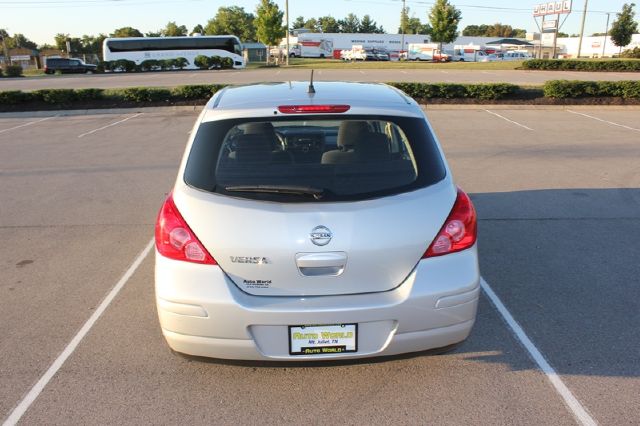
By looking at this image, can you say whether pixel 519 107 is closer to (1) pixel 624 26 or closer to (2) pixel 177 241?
(2) pixel 177 241

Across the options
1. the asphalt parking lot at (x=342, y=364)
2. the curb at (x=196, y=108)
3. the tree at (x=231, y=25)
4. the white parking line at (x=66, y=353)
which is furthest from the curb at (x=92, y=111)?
the tree at (x=231, y=25)

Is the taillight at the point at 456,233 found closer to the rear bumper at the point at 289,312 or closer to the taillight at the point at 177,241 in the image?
the rear bumper at the point at 289,312

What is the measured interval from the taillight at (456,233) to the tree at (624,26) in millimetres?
70213

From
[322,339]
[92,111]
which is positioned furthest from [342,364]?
[92,111]

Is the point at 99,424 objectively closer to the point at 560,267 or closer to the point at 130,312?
the point at 130,312

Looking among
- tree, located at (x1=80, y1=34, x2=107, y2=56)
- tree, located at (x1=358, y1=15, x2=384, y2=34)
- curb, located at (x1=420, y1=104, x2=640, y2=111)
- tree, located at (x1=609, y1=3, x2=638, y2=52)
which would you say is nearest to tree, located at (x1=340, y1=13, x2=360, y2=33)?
tree, located at (x1=358, y1=15, x2=384, y2=34)

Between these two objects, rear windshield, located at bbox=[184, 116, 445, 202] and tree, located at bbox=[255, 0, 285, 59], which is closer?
rear windshield, located at bbox=[184, 116, 445, 202]

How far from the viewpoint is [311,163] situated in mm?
2963

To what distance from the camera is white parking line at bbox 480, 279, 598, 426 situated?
9.50ft

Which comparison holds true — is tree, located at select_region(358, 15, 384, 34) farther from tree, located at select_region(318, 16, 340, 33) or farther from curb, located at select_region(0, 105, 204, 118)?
curb, located at select_region(0, 105, 204, 118)

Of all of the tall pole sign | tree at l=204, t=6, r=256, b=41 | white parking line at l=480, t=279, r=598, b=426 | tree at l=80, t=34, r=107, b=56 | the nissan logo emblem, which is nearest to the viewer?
the nissan logo emblem

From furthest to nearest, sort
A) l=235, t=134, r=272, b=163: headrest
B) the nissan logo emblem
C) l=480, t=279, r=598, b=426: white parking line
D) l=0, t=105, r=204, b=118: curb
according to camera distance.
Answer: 1. l=0, t=105, r=204, b=118: curb
2. l=235, t=134, r=272, b=163: headrest
3. l=480, t=279, r=598, b=426: white parking line
4. the nissan logo emblem

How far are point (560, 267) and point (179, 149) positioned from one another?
8847 millimetres

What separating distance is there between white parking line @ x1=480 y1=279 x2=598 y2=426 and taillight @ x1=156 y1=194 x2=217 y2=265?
7.07 ft
